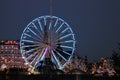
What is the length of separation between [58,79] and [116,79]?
881cm

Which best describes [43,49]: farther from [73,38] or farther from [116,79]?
[116,79]

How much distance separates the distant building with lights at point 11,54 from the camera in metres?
166

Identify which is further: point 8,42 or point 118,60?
point 8,42

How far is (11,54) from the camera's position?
560 ft

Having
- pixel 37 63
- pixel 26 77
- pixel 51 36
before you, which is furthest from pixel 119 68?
pixel 37 63

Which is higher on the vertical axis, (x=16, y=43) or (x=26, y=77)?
(x=16, y=43)

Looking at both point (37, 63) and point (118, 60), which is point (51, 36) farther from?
point (118, 60)

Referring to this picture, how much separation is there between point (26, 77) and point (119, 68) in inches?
522

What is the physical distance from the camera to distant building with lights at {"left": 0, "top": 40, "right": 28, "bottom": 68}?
166 m

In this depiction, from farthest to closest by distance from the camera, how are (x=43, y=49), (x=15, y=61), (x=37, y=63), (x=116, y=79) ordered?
1. (x=15, y=61)
2. (x=37, y=63)
3. (x=43, y=49)
4. (x=116, y=79)

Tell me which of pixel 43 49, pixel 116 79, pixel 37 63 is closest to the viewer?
pixel 116 79

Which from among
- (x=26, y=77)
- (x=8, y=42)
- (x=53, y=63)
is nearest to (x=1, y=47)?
(x=8, y=42)

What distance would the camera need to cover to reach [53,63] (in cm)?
7625

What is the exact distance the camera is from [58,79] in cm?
5150
